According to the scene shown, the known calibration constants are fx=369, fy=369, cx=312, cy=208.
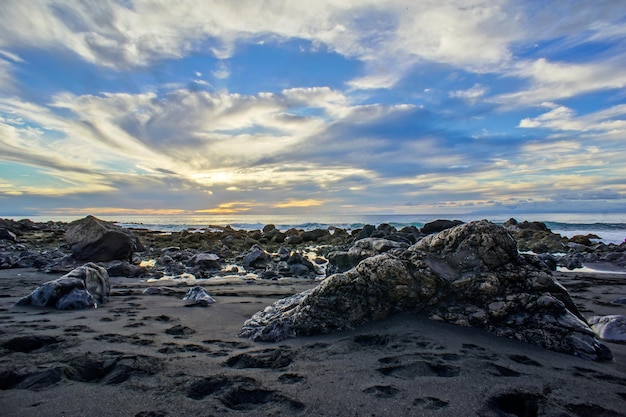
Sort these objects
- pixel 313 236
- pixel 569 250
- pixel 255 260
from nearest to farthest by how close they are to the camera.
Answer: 1. pixel 255 260
2. pixel 569 250
3. pixel 313 236

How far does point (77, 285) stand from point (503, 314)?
219 inches

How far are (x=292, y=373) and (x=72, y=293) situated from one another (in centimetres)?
394

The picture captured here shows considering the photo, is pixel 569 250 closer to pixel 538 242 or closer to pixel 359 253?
pixel 538 242

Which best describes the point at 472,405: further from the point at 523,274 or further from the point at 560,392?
the point at 523,274

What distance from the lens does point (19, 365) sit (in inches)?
110

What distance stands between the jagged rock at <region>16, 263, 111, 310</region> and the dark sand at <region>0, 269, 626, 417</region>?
677mm

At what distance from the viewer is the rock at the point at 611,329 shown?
3802 mm

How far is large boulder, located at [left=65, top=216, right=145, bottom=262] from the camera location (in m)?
11.3

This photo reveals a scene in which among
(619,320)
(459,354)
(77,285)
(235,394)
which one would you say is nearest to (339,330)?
(459,354)

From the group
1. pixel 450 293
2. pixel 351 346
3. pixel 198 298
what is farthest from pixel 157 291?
pixel 450 293

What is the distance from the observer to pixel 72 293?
5125 mm

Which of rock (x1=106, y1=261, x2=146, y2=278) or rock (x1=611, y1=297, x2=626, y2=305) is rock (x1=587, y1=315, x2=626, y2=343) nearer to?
rock (x1=611, y1=297, x2=626, y2=305)

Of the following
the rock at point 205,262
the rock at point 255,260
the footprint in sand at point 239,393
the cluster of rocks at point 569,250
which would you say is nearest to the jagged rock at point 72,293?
the footprint in sand at point 239,393

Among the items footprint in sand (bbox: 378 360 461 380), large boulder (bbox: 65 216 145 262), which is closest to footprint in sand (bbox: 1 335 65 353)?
footprint in sand (bbox: 378 360 461 380)
